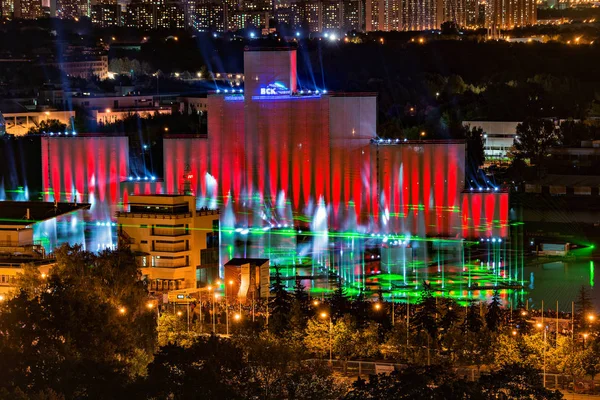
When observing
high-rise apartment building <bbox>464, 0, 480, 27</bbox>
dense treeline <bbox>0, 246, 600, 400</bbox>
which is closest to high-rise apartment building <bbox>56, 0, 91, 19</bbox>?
high-rise apartment building <bbox>464, 0, 480, 27</bbox>

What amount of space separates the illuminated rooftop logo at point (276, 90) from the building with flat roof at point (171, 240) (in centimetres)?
546

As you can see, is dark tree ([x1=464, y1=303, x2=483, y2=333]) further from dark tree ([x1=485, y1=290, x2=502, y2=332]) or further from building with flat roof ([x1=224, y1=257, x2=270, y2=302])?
building with flat roof ([x1=224, y1=257, x2=270, y2=302])

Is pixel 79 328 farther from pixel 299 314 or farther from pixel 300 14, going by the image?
pixel 300 14

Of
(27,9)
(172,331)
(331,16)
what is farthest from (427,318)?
(27,9)

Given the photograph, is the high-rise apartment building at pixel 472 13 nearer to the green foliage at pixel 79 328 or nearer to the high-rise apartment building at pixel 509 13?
the high-rise apartment building at pixel 509 13

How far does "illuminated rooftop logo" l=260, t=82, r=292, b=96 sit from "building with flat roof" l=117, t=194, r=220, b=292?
546 cm

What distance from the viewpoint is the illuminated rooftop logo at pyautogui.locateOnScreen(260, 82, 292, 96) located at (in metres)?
29.7

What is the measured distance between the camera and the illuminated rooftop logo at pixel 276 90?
29.7 metres

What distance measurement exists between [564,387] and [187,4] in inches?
2760

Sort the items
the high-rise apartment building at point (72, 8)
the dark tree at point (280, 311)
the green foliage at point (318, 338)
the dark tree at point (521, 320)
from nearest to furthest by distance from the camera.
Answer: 1. the green foliage at point (318, 338)
2. the dark tree at point (521, 320)
3. the dark tree at point (280, 311)
4. the high-rise apartment building at point (72, 8)

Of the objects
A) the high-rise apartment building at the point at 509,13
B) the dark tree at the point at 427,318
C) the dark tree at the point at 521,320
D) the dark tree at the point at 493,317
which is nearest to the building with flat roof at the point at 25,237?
the dark tree at the point at 427,318

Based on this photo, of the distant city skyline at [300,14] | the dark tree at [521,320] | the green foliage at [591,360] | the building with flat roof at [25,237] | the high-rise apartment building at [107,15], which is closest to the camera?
the green foliage at [591,360]

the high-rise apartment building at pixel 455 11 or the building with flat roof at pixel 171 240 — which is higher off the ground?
the high-rise apartment building at pixel 455 11

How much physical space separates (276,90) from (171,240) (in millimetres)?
6626
